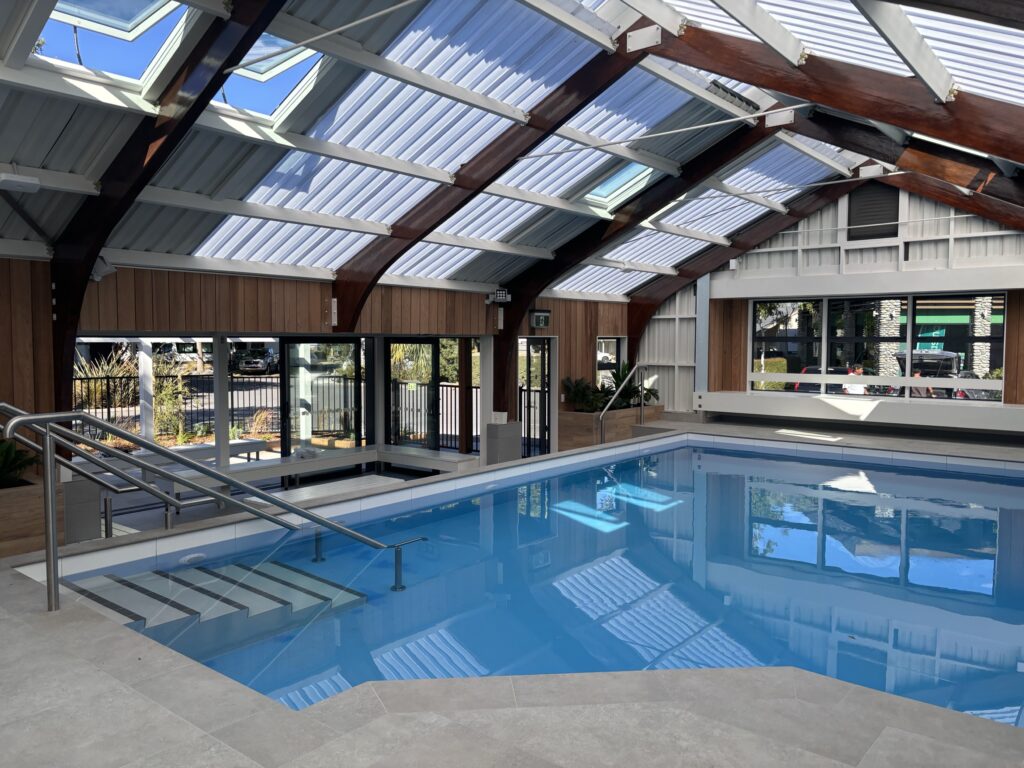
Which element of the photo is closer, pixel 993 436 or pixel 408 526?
pixel 408 526

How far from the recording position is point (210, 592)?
476cm

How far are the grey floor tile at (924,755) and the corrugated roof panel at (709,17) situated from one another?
5.80 metres

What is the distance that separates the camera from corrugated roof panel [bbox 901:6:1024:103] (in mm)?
5031

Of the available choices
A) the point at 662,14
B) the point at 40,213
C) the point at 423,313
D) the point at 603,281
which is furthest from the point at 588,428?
the point at 40,213

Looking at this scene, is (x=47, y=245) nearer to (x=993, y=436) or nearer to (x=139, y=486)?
(x=139, y=486)

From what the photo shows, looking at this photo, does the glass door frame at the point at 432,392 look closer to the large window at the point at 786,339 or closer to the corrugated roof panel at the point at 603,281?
the corrugated roof panel at the point at 603,281

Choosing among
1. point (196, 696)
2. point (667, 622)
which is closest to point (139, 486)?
point (196, 696)

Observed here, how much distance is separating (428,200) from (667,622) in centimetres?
544

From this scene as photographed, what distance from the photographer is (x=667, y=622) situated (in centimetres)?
519

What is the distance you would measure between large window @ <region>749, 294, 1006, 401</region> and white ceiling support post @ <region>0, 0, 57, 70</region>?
1258cm

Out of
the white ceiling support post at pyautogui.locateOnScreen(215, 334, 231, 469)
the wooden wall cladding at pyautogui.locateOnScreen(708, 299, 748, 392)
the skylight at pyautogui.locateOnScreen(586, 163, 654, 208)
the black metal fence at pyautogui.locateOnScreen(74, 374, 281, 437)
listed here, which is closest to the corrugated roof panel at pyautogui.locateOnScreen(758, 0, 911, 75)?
the skylight at pyautogui.locateOnScreen(586, 163, 654, 208)

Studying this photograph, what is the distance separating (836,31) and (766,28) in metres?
0.54

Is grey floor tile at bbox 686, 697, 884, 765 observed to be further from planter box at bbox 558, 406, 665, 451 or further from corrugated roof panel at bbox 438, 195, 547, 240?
planter box at bbox 558, 406, 665, 451

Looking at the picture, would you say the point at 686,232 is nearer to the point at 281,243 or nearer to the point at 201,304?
the point at 281,243
